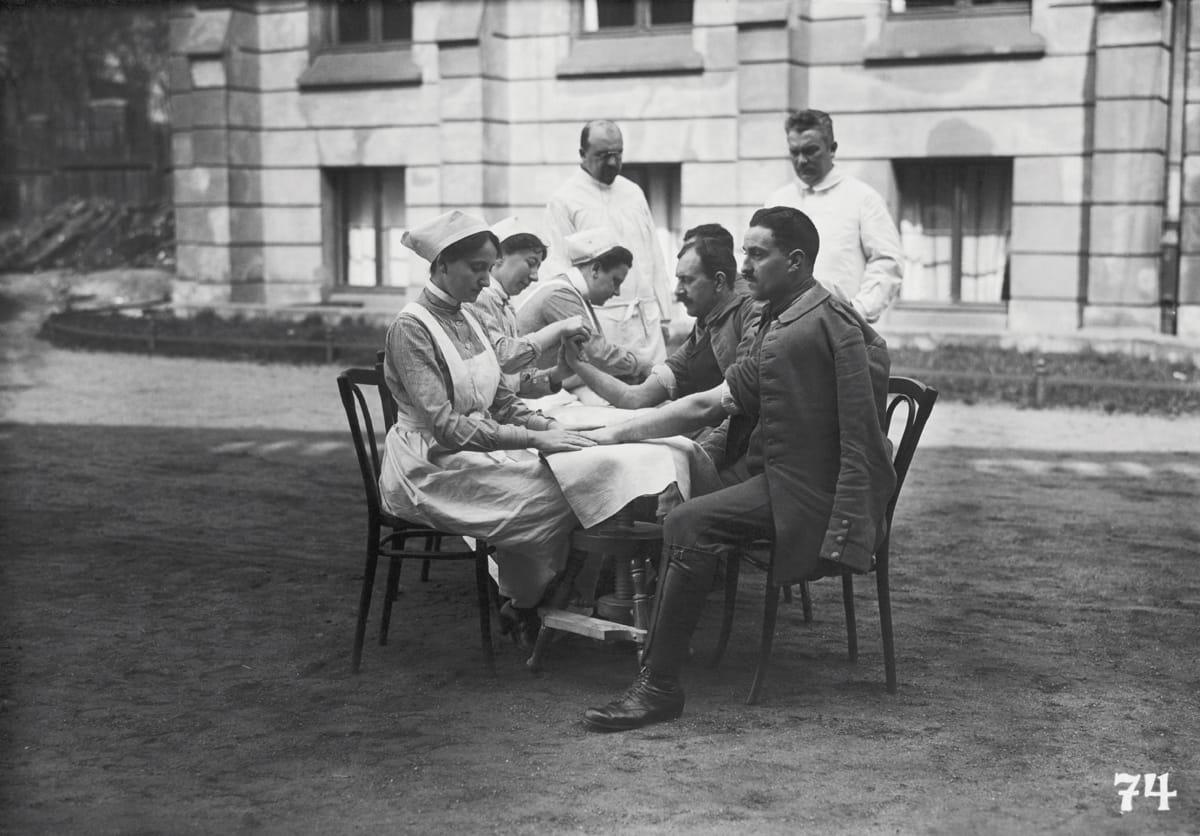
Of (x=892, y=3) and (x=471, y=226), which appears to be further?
(x=892, y=3)

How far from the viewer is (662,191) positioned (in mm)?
18688

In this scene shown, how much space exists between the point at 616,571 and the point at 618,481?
626 millimetres

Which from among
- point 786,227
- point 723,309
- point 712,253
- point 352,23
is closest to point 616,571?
point 723,309

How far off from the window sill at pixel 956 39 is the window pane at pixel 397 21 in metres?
6.16

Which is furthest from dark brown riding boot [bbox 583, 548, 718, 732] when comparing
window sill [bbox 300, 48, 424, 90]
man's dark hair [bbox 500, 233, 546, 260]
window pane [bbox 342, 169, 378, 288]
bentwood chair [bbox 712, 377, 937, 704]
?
window pane [bbox 342, 169, 378, 288]

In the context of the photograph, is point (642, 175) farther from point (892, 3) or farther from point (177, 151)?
point (177, 151)

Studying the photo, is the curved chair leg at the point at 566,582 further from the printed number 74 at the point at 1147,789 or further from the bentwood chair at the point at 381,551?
the printed number 74 at the point at 1147,789

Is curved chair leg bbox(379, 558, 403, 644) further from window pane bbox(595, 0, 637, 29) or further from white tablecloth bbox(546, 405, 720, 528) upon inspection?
window pane bbox(595, 0, 637, 29)

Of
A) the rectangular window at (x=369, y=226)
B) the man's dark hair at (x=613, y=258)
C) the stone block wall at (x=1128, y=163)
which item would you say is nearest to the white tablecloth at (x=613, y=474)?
the man's dark hair at (x=613, y=258)

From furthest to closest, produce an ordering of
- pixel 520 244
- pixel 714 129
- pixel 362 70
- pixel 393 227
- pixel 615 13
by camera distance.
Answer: pixel 393 227 → pixel 362 70 → pixel 615 13 → pixel 714 129 → pixel 520 244

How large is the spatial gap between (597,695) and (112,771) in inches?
67.7

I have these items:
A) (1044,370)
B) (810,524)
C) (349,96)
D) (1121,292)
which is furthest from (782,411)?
(349,96)

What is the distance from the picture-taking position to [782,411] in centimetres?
527

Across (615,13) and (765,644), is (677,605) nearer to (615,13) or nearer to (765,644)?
(765,644)
